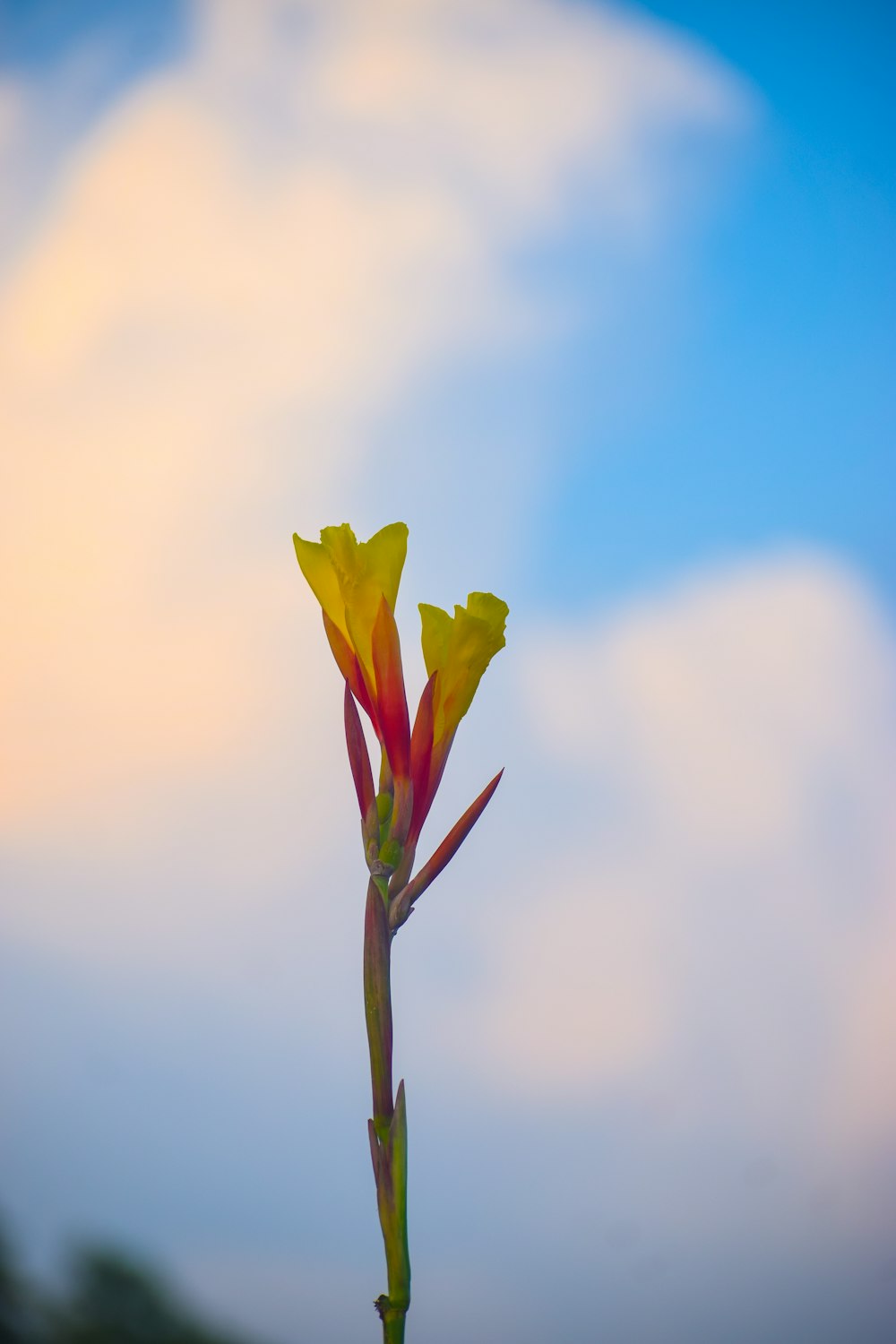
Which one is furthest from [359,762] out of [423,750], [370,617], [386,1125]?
[386,1125]

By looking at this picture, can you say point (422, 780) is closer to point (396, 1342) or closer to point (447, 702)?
point (447, 702)

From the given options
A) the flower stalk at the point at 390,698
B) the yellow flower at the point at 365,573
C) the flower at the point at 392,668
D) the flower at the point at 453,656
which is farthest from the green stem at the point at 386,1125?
the yellow flower at the point at 365,573

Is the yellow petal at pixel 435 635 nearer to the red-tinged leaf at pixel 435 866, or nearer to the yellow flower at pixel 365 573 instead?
the yellow flower at pixel 365 573

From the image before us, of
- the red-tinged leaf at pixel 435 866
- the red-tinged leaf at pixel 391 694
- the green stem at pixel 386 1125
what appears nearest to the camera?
the green stem at pixel 386 1125

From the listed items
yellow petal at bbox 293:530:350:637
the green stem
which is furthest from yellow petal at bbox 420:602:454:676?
the green stem

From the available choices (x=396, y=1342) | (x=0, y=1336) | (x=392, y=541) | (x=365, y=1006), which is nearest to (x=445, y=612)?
(x=392, y=541)

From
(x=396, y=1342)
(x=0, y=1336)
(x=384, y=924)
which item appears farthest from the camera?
(x=0, y=1336)

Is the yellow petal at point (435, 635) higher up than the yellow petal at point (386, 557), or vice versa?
the yellow petal at point (386, 557)
